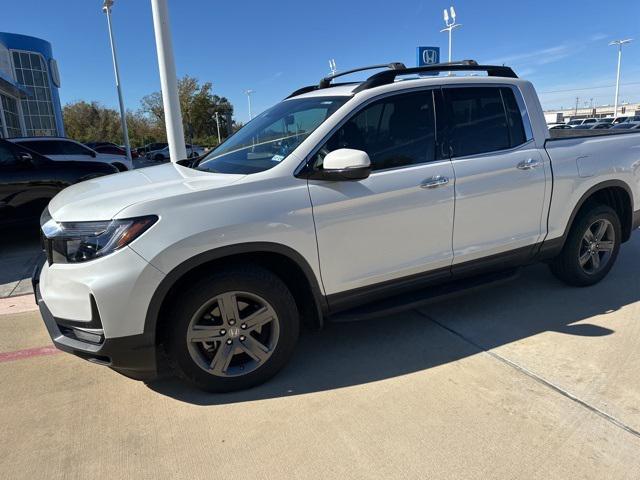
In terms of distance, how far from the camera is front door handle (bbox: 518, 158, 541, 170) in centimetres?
375

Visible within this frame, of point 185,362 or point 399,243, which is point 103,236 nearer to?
point 185,362

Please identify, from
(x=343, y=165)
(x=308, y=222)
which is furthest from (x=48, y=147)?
(x=343, y=165)

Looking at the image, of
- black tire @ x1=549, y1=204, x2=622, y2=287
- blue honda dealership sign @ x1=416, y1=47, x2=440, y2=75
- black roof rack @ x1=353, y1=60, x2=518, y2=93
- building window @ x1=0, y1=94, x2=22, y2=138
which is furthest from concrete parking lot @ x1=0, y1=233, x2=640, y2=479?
building window @ x1=0, y1=94, x2=22, y2=138

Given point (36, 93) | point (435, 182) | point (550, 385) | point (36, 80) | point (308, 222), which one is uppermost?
point (36, 80)

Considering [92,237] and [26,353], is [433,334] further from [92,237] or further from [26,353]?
[26,353]

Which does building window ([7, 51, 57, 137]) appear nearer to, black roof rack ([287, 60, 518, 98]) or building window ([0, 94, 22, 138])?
building window ([0, 94, 22, 138])

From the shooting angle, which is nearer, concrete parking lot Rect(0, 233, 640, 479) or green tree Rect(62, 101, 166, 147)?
concrete parking lot Rect(0, 233, 640, 479)

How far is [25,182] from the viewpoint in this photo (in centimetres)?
673

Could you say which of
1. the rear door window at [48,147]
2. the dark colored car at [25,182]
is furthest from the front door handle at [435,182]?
the rear door window at [48,147]

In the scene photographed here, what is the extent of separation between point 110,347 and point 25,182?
5.26 meters

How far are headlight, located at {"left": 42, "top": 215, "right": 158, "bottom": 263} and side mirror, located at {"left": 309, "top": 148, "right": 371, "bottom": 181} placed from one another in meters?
1.03

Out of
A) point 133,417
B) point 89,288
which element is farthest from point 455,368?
point 89,288

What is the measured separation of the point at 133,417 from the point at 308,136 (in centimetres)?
202

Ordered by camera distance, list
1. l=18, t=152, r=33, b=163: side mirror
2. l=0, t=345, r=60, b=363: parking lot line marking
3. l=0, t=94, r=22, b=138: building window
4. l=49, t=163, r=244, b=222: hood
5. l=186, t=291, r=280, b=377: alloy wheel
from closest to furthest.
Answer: l=49, t=163, r=244, b=222: hood → l=186, t=291, r=280, b=377: alloy wheel → l=0, t=345, r=60, b=363: parking lot line marking → l=18, t=152, r=33, b=163: side mirror → l=0, t=94, r=22, b=138: building window
